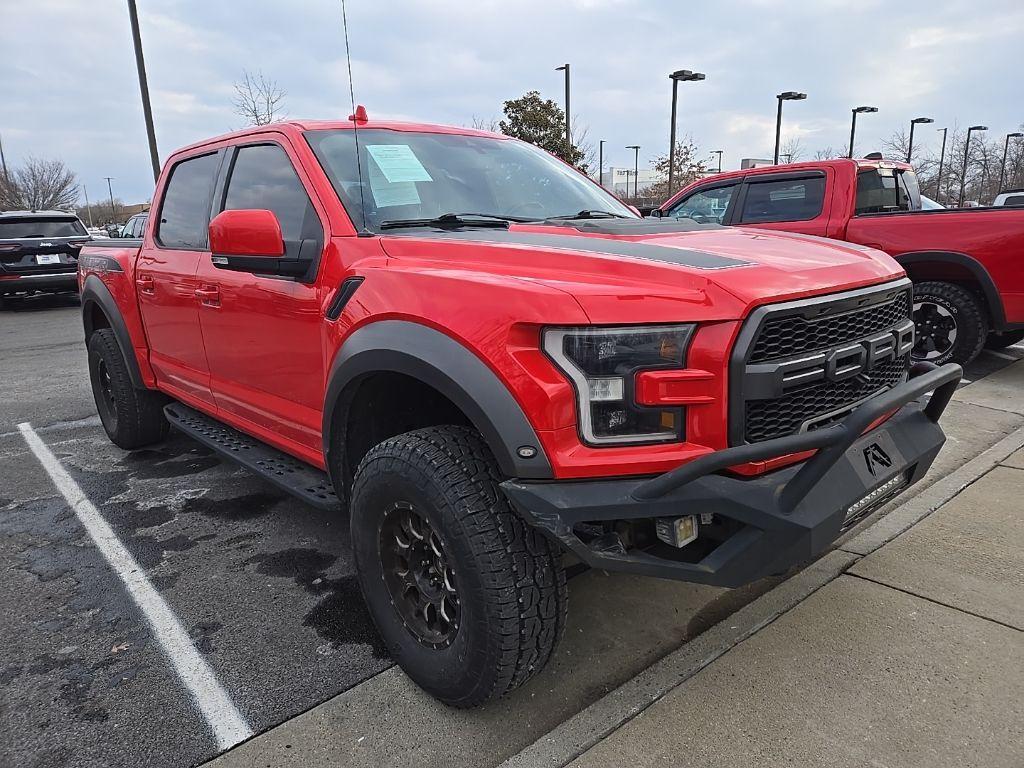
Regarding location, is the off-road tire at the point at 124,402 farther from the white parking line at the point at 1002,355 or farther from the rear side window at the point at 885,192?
the white parking line at the point at 1002,355

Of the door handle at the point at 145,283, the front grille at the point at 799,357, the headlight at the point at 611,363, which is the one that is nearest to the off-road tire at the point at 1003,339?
the front grille at the point at 799,357

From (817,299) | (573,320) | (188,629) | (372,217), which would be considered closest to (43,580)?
(188,629)

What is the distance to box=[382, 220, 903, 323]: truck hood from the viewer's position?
1874mm

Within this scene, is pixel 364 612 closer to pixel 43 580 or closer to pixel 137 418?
pixel 43 580

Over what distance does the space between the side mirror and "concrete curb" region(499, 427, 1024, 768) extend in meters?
1.85

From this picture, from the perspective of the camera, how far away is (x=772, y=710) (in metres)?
2.20

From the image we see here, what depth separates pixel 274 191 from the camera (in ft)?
10.3

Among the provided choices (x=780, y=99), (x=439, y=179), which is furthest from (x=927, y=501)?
(x=780, y=99)

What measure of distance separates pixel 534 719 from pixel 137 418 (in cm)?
364

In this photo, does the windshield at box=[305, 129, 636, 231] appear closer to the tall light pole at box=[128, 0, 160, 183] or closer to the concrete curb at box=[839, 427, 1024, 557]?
the concrete curb at box=[839, 427, 1024, 557]

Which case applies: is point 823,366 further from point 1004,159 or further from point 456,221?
point 1004,159

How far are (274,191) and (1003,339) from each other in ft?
22.6

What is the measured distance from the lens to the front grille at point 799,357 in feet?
6.09

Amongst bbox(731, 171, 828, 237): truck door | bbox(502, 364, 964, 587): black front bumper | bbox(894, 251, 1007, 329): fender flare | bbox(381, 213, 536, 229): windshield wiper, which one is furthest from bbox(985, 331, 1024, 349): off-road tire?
bbox(502, 364, 964, 587): black front bumper
